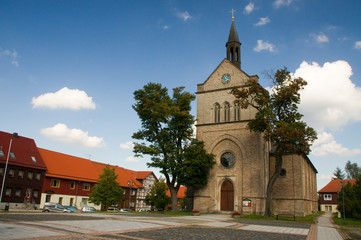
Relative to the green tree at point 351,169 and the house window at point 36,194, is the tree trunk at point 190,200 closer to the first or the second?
the house window at point 36,194

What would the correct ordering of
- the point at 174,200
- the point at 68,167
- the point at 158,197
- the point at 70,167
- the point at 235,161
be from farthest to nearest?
the point at 158,197, the point at 70,167, the point at 68,167, the point at 235,161, the point at 174,200

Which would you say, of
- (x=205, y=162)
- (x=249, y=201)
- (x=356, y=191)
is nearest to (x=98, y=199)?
(x=205, y=162)

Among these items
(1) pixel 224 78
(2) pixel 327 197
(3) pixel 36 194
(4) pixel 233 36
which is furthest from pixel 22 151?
(2) pixel 327 197

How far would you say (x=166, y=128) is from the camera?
116 ft

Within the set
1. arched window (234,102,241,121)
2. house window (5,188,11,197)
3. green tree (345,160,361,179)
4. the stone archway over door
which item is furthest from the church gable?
green tree (345,160,361,179)

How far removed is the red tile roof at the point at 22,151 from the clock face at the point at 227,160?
26.3m

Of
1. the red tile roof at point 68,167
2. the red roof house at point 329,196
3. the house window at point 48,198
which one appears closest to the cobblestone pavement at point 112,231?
the house window at point 48,198

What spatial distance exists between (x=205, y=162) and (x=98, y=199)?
18.4 m

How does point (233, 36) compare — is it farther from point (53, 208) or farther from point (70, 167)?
point (70, 167)

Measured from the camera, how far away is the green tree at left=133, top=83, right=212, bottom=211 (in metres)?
33.3

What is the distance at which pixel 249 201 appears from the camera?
32.0 metres

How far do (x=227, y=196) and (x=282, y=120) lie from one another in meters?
11.4

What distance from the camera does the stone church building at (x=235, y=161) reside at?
3272cm

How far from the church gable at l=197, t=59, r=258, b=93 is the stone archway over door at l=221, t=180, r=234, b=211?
1226 centimetres
